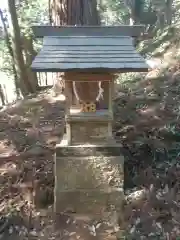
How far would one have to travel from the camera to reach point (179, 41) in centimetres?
970

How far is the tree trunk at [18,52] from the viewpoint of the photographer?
9.55 meters

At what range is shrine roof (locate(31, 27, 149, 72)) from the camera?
3.97m

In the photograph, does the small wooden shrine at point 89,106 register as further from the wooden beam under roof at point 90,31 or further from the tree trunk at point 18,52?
the tree trunk at point 18,52

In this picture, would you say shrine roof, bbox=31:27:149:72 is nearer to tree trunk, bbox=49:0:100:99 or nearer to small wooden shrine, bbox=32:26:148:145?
small wooden shrine, bbox=32:26:148:145

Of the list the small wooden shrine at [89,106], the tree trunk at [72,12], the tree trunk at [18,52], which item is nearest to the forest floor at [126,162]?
the small wooden shrine at [89,106]

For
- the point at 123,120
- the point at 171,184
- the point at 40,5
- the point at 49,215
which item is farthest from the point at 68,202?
the point at 40,5

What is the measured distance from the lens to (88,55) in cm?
420

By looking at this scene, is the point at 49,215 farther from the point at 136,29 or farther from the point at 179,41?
the point at 179,41

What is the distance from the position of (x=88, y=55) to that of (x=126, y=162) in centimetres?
222

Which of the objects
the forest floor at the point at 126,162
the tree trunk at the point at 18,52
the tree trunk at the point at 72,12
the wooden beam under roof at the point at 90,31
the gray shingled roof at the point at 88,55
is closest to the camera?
the gray shingled roof at the point at 88,55

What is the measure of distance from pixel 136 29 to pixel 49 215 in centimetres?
295

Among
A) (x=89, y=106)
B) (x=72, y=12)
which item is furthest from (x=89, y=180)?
(x=72, y=12)

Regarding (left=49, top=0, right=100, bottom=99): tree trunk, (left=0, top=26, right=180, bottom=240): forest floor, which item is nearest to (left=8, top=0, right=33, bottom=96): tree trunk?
(left=0, top=26, right=180, bottom=240): forest floor

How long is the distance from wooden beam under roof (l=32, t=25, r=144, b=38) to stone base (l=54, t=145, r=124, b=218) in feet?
5.20
